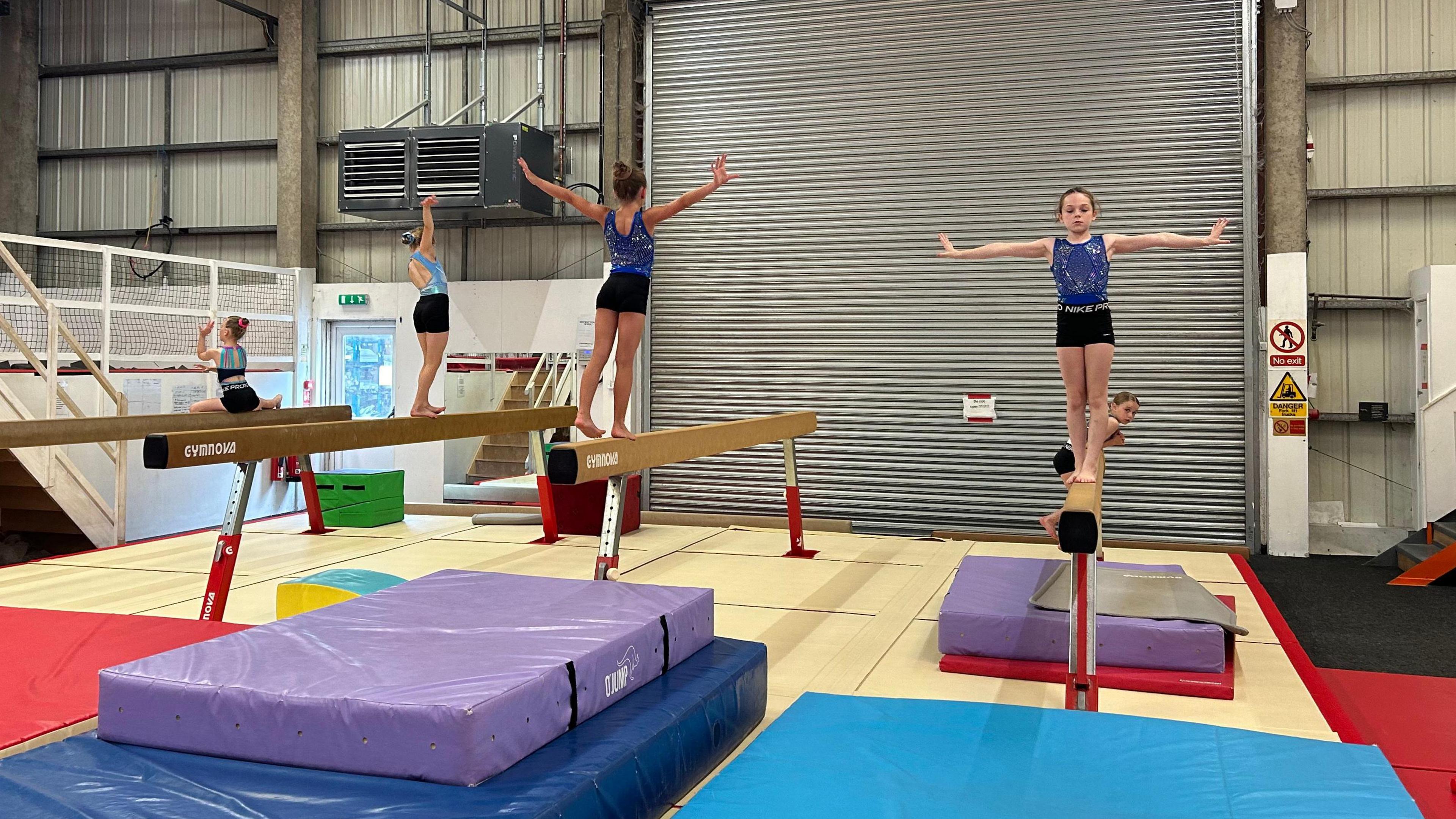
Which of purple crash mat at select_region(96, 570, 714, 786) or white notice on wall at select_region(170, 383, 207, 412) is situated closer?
purple crash mat at select_region(96, 570, 714, 786)

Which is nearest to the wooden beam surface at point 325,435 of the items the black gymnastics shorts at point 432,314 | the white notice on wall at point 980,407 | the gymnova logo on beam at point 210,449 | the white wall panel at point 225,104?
the gymnova logo on beam at point 210,449

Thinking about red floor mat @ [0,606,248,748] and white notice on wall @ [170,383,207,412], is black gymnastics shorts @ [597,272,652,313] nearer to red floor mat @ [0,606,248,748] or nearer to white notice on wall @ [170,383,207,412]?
red floor mat @ [0,606,248,748]

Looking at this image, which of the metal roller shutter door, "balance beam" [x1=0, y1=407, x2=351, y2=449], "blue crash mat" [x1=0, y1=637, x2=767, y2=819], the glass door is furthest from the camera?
the glass door

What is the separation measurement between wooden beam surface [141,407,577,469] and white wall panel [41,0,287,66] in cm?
824

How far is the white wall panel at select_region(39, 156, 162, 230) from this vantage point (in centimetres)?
1409

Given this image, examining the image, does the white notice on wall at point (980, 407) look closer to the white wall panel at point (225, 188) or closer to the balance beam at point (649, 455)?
the balance beam at point (649, 455)

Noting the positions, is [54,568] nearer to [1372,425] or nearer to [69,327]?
[69,327]

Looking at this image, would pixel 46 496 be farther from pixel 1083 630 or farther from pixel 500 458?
pixel 1083 630

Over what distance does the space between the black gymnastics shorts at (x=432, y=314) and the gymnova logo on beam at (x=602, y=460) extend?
3221 mm

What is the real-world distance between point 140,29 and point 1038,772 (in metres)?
15.6

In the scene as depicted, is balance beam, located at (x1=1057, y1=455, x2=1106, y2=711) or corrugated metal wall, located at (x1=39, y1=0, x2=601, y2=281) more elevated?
corrugated metal wall, located at (x1=39, y1=0, x2=601, y2=281)

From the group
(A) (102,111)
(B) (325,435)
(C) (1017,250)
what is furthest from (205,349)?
(C) (1017,250)

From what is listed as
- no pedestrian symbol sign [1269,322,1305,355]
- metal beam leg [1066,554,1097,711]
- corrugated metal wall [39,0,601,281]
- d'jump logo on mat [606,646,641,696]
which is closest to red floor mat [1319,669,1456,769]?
metal beam leg [1066,554,1097,711]

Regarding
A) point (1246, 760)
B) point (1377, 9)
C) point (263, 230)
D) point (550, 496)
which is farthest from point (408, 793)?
point (263, 230)
